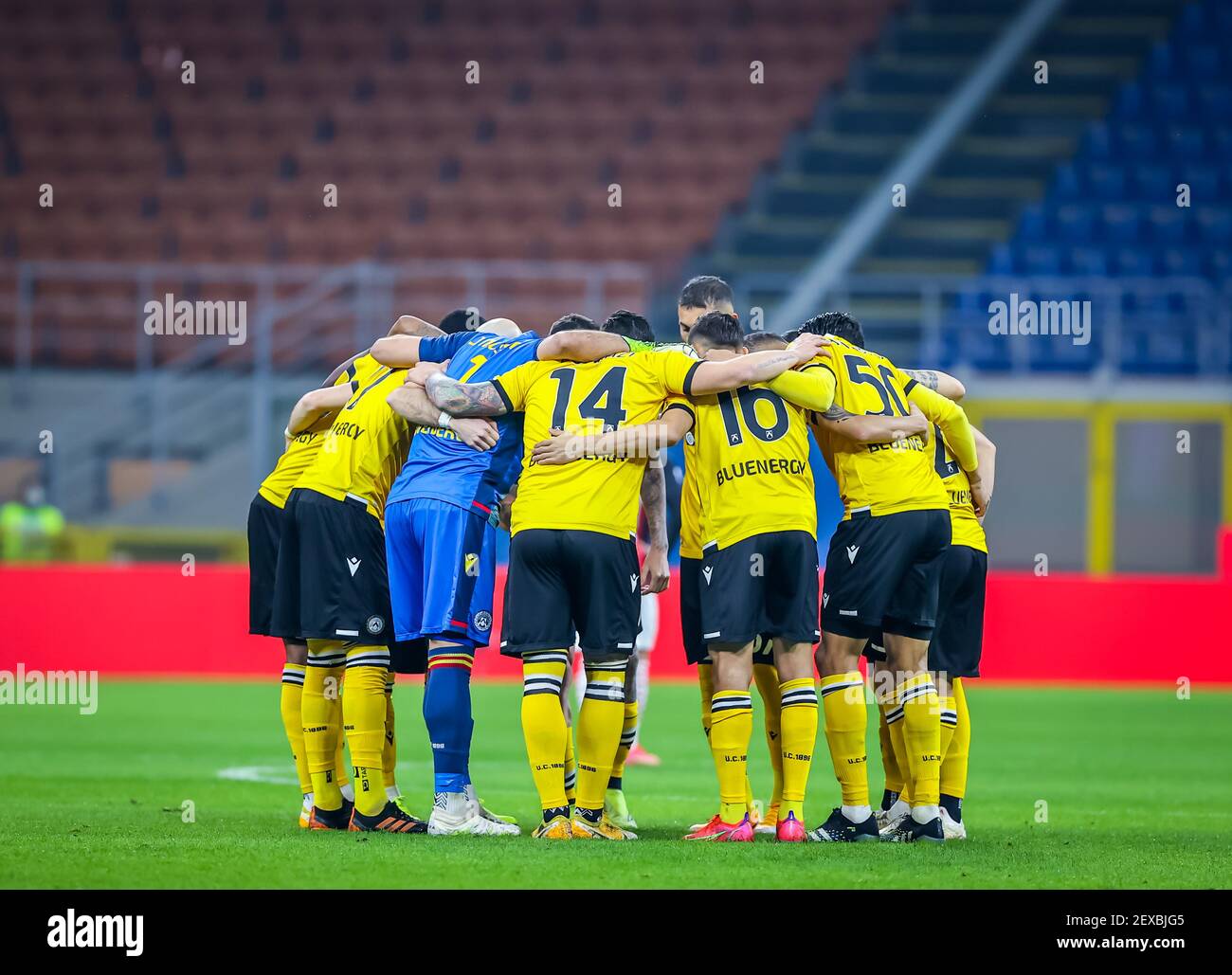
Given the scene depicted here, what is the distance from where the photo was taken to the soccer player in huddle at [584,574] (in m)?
6.93

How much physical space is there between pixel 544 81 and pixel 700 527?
18.2 meters

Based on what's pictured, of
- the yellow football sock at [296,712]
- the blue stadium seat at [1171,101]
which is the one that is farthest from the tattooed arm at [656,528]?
the blue stadium seat at [1171,101]

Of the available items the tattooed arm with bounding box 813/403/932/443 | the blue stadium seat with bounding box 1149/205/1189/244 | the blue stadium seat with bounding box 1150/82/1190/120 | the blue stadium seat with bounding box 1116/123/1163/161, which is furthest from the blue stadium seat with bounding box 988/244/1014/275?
the tattooed arm with bounding box 813/403/932/443

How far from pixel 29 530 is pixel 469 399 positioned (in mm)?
12383

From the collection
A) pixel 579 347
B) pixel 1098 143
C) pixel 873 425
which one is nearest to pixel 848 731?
pixel 873 425

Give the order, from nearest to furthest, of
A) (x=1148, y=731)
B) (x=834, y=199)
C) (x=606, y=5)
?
1. (x=1148, y=731)
2. (x=834, y=199)
3. (x=606, y=5)

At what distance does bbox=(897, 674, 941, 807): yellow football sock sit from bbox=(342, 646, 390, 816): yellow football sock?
219cm

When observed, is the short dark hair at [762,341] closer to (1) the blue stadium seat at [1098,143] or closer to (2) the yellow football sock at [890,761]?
(2) the yellow football sock at [890,761]

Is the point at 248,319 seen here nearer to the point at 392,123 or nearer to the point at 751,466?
the point at 392,123

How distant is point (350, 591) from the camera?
291 inches

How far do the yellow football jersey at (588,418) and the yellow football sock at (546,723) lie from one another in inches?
21.5

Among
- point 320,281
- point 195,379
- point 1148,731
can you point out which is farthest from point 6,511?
point 1148,731

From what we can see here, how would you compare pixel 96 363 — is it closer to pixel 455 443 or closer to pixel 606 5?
pixel 606 5

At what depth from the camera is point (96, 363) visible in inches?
803
